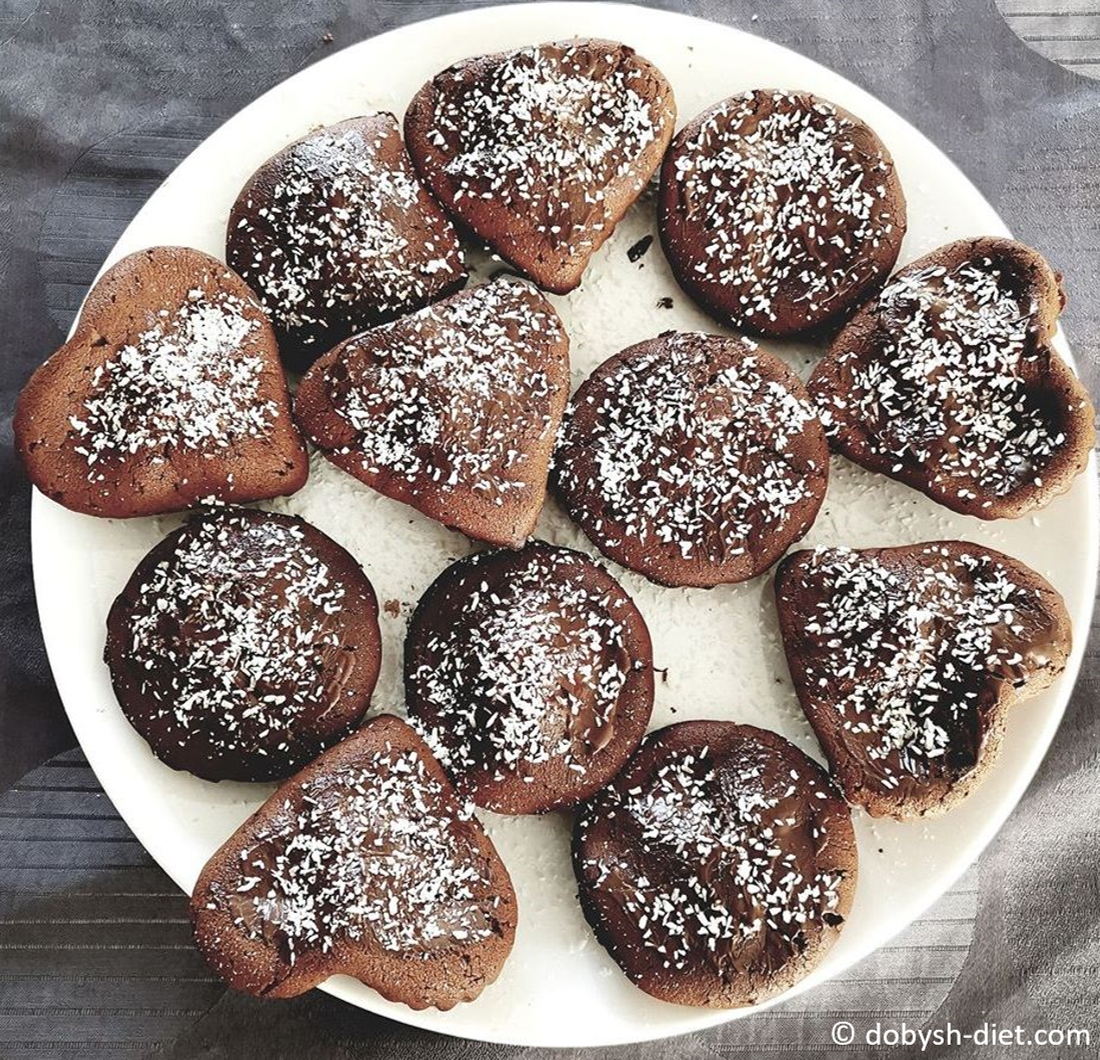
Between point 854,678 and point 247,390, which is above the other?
point 247,390

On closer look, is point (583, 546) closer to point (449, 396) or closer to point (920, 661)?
point (449, 396)

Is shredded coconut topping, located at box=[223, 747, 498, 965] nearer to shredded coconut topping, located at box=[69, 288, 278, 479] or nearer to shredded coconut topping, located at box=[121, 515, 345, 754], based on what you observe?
shredded coconut topping, located at box=[121, 515, 345, 754]

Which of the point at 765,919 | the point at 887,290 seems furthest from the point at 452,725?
the point at 887,290

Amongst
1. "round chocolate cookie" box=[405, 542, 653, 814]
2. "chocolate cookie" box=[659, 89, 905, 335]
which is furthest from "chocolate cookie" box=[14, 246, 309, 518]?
"chocolate cookie" box=[659, 89, 905, 335]

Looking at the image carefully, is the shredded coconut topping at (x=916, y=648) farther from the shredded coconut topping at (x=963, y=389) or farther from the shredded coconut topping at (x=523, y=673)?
the shredded coconut topping at (x=523, y=673)

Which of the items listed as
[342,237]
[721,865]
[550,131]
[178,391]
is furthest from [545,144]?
[721,865]

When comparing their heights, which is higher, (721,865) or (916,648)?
(916,648)

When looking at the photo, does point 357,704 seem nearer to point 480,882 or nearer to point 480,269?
point 480,882
